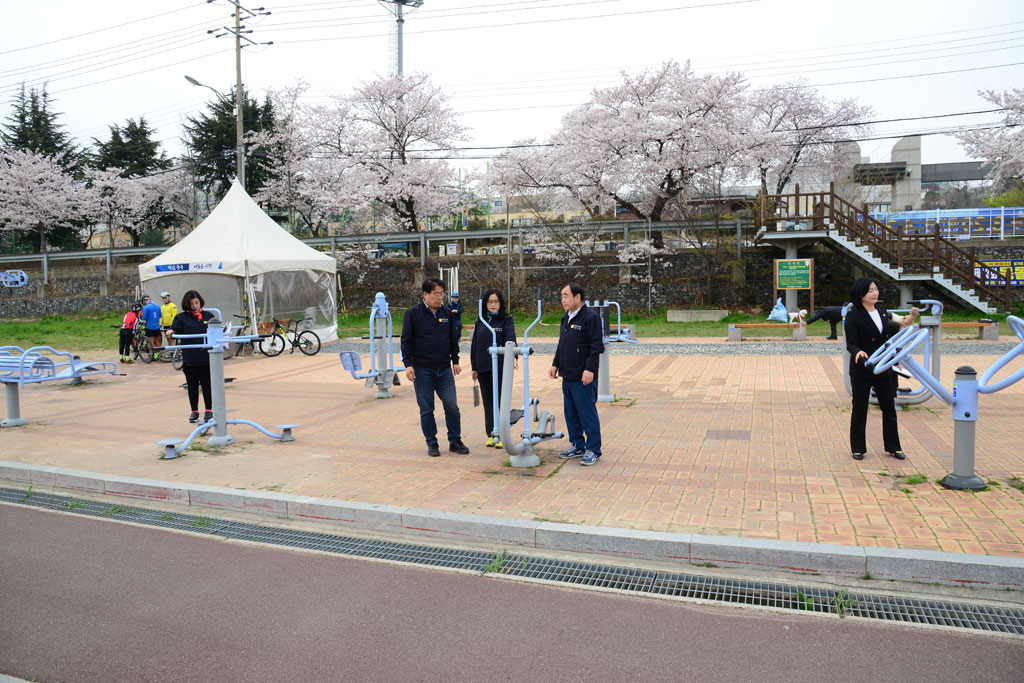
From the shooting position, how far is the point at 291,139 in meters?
37.6

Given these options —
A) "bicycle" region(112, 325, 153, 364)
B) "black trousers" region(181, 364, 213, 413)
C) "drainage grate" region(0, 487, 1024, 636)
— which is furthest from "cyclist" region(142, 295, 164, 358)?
"drainage grate" region(0, 487, 1024, 636)

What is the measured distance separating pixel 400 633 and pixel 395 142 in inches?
1319

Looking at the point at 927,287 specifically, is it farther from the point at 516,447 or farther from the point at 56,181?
the point at 56,181

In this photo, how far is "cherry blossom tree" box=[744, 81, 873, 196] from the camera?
31.5m

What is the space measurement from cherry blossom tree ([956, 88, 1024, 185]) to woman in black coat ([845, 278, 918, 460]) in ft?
87.6

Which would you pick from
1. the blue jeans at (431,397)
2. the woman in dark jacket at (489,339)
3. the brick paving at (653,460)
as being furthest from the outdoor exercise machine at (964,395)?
the blue jeans at (431,397)

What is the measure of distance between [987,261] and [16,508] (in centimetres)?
2924

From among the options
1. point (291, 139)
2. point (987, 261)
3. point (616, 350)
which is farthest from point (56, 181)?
point (987, 261)

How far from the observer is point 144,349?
17828 mm

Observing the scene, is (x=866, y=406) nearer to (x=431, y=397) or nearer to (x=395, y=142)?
(x=431, y=397)

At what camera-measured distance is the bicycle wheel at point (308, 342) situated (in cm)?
1869

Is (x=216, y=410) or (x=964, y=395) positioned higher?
(x=964, y=395)

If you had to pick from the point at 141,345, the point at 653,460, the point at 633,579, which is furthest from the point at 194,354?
the point at 141,345

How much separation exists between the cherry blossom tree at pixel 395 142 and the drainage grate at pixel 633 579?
29.8 meters
